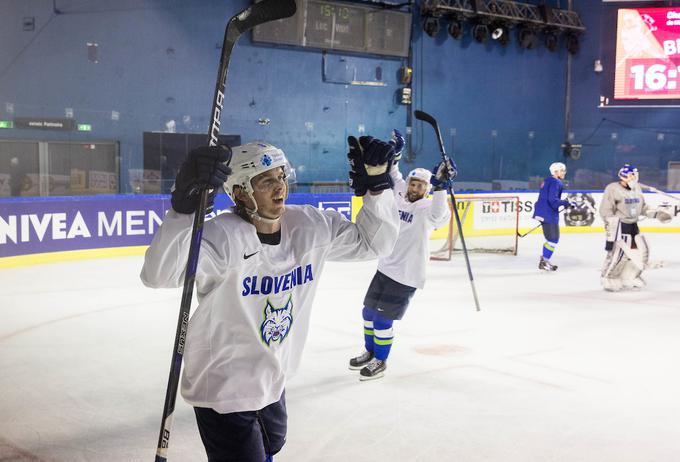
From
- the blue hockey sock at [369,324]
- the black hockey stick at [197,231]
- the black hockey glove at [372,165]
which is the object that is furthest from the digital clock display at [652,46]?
the black hockey stick at [197,231]

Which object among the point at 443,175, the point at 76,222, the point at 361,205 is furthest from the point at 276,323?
the point at 76,222

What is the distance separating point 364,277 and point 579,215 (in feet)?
24.2

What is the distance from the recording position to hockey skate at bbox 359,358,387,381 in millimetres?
5078

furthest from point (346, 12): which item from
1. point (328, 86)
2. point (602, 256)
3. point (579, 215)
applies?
point (602, 256)

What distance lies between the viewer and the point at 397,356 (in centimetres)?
572

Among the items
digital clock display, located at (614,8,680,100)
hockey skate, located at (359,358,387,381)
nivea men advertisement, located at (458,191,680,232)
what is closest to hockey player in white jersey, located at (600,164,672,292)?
hockey skate, located at (359,358,387,381)

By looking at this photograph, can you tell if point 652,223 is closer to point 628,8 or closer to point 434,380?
point 628,8

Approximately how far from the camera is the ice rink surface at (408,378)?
3.82m

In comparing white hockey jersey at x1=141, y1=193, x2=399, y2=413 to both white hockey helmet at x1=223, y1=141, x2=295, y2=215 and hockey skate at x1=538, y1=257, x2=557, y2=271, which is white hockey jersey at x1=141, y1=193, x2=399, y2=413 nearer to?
white hockey helmet at x1=223, y1=141, x2=295, y2=215

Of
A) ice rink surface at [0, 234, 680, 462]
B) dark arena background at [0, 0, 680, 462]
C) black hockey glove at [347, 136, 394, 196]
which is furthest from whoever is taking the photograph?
dark arena background at [0, 0, 680, 462]

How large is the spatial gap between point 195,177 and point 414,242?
10.5 feet

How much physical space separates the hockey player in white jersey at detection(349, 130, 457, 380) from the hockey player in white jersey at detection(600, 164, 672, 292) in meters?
4.16

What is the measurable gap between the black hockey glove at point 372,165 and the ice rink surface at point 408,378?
5.03 ft

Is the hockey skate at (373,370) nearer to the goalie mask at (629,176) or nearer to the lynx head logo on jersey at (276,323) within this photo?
the lynx head logo on jersey at (276,323)
